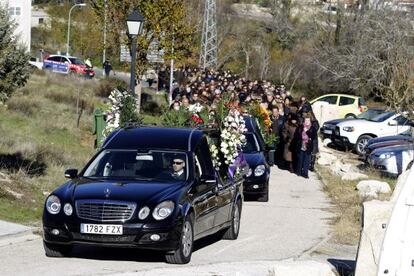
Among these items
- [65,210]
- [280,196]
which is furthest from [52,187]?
[65,210]

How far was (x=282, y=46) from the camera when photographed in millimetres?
72438

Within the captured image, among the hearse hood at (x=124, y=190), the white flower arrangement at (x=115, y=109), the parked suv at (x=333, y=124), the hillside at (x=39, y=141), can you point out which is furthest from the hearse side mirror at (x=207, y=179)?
the parked suv at (x=333, y=124)

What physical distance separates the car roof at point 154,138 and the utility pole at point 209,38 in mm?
41359

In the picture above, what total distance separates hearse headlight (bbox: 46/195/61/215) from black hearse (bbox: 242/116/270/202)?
7693mm

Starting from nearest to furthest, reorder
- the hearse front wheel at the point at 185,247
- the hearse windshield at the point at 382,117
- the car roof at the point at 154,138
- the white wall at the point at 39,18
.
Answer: the hearse front wheel at the point at 185,247
the car roof at the point at 154,138
the hearse windshield at the point at 382,117
the white wall at the point at 39,18

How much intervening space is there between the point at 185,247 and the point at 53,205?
1.69 metres

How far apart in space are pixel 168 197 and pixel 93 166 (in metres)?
1.65

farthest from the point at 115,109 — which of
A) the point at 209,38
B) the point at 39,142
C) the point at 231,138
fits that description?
the point at 209,38

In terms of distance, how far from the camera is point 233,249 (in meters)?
13.8

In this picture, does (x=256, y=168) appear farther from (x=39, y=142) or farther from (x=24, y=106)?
(x=24, y=106)

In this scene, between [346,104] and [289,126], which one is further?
[346,104]

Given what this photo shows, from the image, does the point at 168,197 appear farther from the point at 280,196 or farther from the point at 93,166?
the point at 280,196

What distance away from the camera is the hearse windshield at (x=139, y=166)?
41.8 ft

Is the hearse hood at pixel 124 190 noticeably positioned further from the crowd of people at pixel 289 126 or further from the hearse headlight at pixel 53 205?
the crowd of people at pixel 289 126
